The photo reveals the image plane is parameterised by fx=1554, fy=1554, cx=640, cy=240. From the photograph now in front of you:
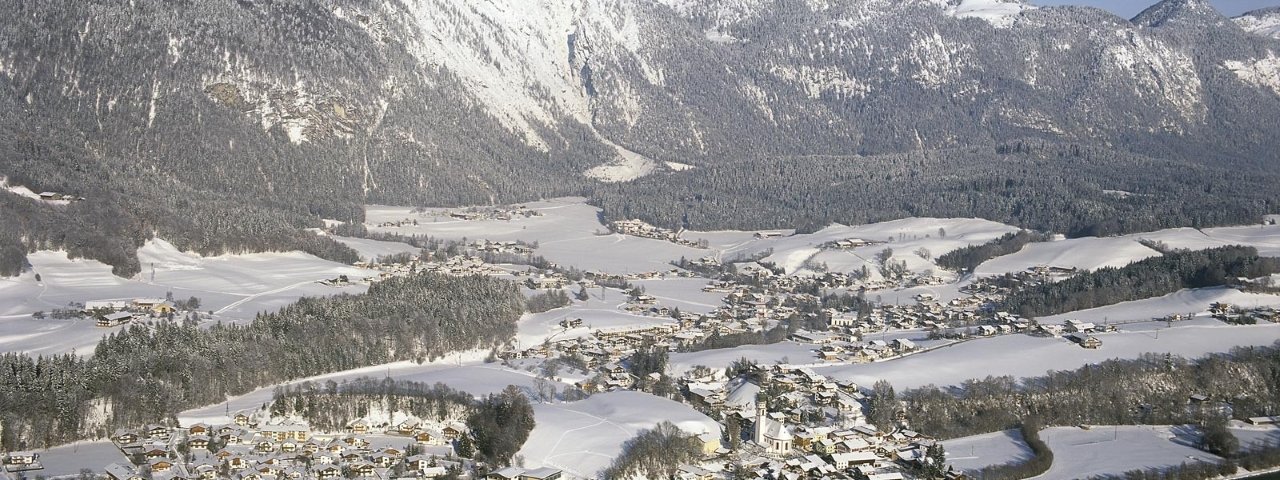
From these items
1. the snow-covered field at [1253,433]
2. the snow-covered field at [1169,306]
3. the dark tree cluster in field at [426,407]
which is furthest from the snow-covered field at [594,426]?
the snow-covered field at [1169,306]

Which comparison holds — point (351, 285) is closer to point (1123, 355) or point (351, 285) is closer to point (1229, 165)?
point (1123, 355)

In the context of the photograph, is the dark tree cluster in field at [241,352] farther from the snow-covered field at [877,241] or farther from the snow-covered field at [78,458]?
the snow-covered field at [877,241]

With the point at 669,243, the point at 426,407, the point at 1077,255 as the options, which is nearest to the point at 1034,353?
the point at 426,407

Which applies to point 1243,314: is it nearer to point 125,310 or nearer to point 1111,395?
point 1111,395

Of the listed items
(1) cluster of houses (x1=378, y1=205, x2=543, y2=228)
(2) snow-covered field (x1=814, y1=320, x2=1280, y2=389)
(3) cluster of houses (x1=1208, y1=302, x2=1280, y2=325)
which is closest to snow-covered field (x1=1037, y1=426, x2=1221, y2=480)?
(2) snow-covered field (x1=814, y1=320, x2=1280, y2=389)

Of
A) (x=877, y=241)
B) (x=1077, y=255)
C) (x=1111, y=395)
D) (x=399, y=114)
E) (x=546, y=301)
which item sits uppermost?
(x=399, y=114)

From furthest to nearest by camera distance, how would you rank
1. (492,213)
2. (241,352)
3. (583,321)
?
(492,213)
(583,321)
(241,352)
